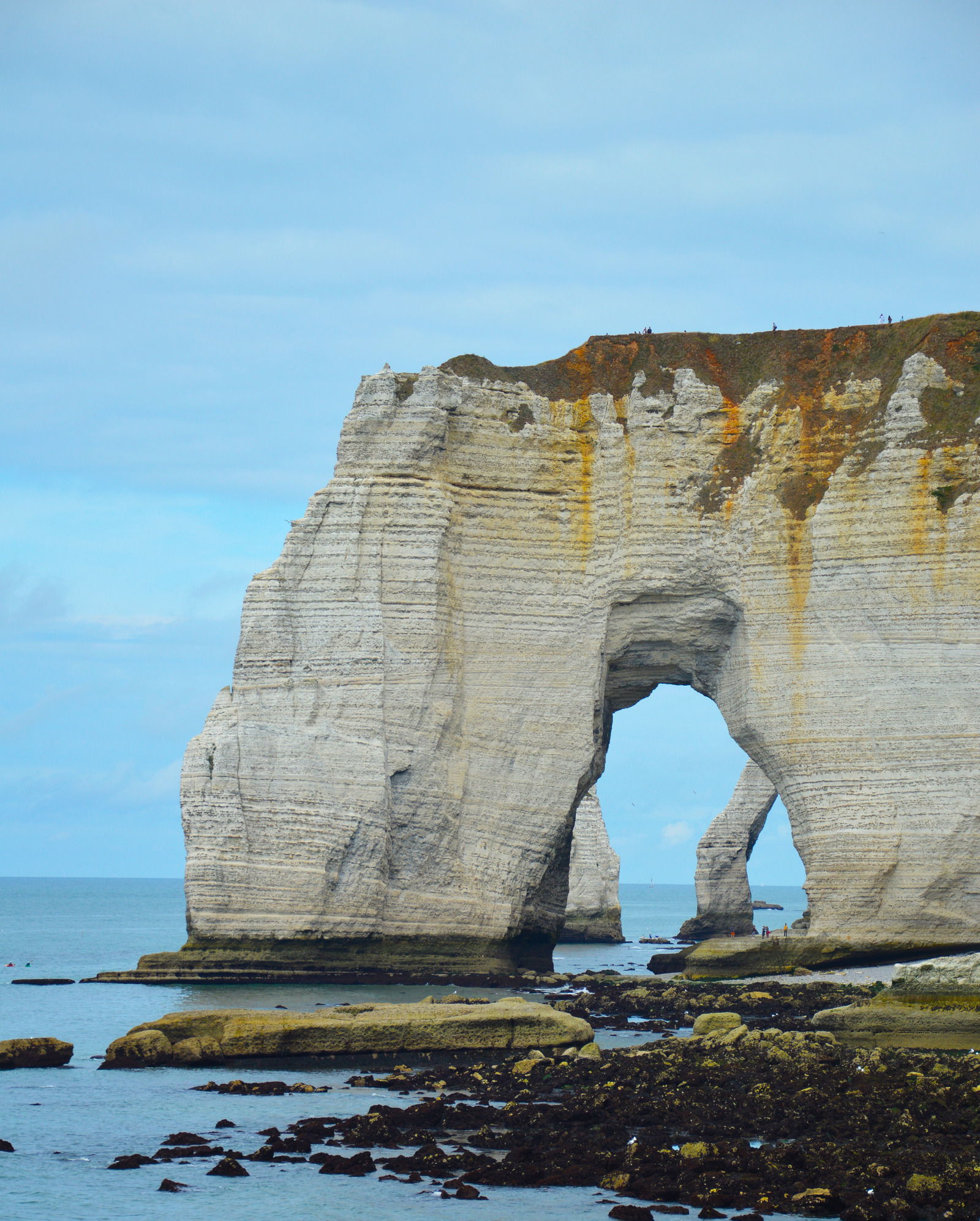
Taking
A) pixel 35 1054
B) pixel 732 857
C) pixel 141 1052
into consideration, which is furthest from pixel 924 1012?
pixel 732 857

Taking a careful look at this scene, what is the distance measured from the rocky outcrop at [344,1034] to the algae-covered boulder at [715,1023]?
1795 mm

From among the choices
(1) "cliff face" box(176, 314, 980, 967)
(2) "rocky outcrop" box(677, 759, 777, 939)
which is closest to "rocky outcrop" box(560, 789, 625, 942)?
(2) "rocky outcrop" box(677, 759, 777, 939)

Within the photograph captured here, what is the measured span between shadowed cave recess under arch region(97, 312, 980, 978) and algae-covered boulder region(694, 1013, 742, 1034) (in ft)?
30.9

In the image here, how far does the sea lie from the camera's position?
14.2 m

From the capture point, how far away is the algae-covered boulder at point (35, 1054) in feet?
73.4

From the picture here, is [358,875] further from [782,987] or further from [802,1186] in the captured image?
[802,1186]

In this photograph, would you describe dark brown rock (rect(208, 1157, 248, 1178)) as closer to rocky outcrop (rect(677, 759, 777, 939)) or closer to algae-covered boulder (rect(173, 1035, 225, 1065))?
algae-covered boulder (rect(173, 1035, 225, 1065))

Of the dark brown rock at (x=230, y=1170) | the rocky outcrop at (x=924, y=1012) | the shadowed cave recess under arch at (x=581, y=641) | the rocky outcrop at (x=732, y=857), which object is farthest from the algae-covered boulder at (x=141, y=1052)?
the rocky outcrop at (x=732, y=857)

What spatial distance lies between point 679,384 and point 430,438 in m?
6.16

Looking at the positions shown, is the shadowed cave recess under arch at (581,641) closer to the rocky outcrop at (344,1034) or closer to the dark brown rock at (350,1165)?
the rocky outcrop at (344,1034)

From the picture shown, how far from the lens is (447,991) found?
1155 inches

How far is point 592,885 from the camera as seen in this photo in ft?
191

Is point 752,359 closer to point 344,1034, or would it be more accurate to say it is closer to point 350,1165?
point 344,1034

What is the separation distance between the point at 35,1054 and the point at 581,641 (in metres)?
16.3
